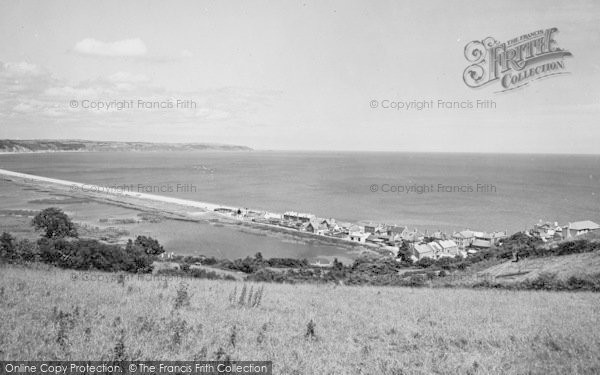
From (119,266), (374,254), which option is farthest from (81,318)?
(374,254)

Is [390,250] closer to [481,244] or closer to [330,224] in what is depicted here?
[481,244]

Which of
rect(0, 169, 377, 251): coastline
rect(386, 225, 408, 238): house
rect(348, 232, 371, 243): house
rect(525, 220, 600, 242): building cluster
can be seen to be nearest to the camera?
rect(525, 220, 600, 242): building cluster

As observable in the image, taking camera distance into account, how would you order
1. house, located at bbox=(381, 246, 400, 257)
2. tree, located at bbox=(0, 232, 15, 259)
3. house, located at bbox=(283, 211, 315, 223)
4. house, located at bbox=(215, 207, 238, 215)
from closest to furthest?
tree, located at bbox=(0, 232, 15, 259) < house, located at bbox=(381, 246, 400, 257) < house, located at bbox=(283, 211, 315, 223) < house, located at bbox=(215, 207, 238, 215)

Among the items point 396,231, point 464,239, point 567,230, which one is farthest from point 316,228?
point 567,230

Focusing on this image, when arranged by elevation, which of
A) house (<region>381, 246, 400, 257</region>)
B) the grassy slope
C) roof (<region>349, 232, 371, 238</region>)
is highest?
the grassy slope

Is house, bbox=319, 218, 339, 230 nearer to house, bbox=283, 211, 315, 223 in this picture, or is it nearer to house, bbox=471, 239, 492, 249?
house, bbox=283, 211, 315, 223

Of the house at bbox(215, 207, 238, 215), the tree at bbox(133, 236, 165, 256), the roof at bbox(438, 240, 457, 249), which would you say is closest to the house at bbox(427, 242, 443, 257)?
the roof at bbox(438, 240, 457, 249)

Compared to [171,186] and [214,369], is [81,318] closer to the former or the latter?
[214,369]
